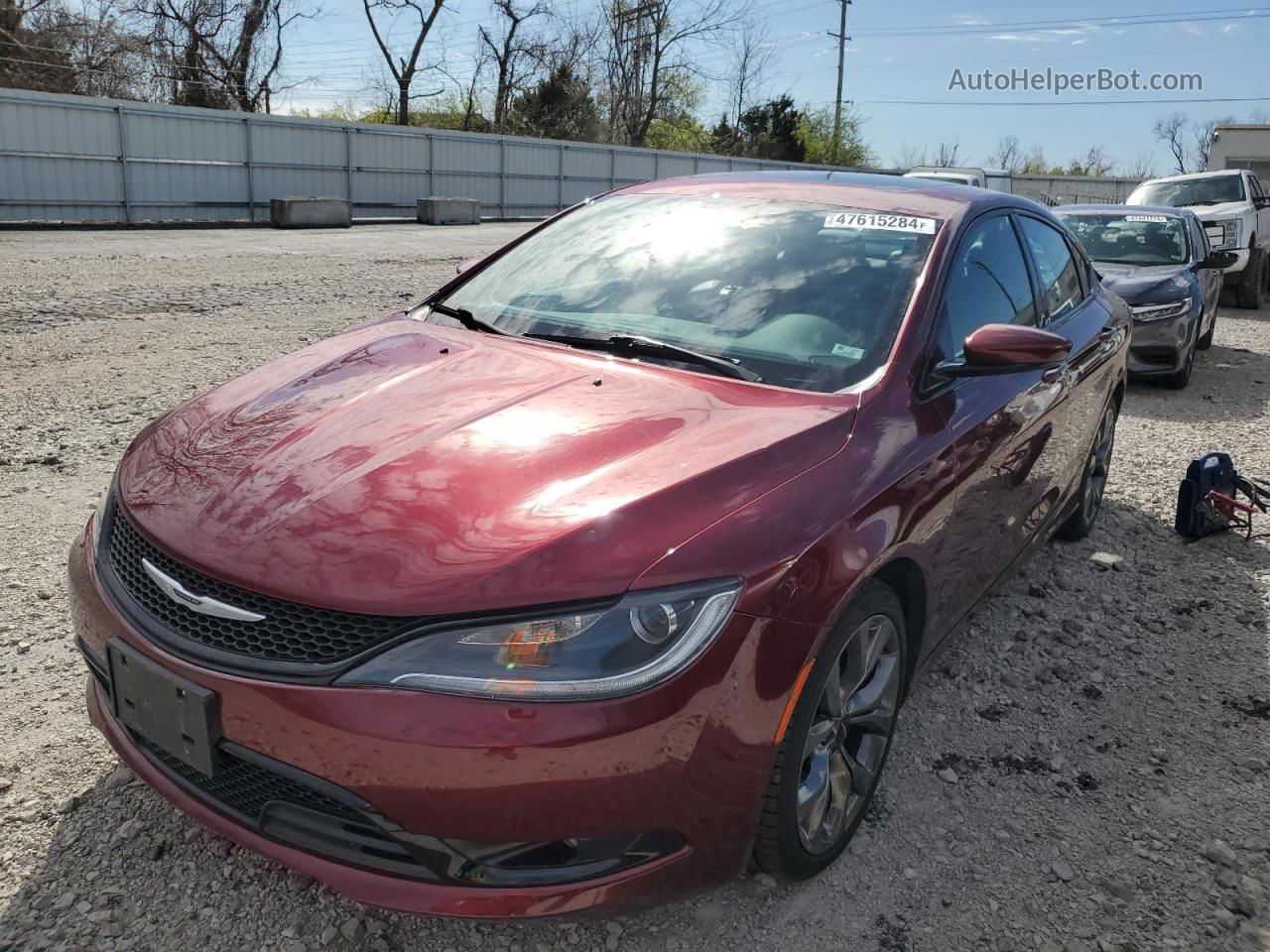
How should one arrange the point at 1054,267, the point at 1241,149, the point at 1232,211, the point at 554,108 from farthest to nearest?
the point at 554,108 < the point at 1241,149 < the point at 1232,211 < the point at 1054,267

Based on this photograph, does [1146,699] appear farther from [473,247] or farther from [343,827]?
[473,247]

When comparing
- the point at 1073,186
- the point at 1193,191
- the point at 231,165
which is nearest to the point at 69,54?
the point at 231,165

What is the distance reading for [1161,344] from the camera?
8469mm

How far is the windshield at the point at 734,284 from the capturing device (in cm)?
279

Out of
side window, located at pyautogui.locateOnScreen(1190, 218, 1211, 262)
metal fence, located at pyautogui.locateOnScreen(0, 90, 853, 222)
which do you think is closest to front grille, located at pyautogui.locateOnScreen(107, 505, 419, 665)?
side window, located at pyautogui.locateOnScreen(1190, 218, 1211, 262)

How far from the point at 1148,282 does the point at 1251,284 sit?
7.27 metres

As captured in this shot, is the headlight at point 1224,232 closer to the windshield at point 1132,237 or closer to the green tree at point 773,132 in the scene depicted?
the windshield at point 1132,237

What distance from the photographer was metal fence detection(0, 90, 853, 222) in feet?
58.8

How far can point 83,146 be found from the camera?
1844cm

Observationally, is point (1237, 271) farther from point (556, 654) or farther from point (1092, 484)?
point (556, 654)

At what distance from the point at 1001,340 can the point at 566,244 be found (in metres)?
1.53

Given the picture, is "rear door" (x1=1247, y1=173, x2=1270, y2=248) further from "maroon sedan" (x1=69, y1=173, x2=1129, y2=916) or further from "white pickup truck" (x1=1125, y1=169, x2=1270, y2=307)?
"maroon sedan" (x1=69, y1=173, x2=1129, y2=916)

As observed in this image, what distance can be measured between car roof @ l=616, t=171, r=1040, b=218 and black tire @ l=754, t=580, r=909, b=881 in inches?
57.3

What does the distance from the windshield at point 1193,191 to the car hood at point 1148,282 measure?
6674mm
